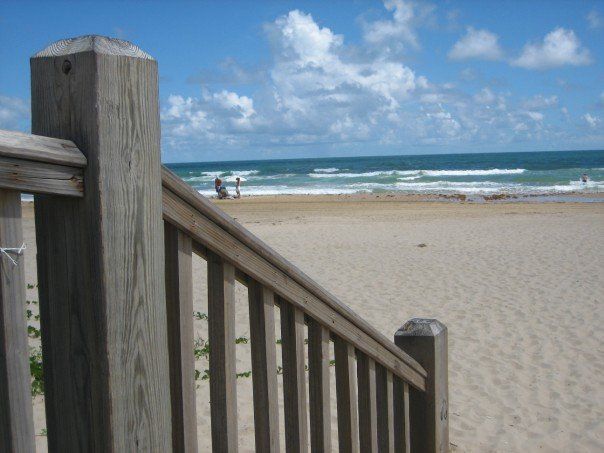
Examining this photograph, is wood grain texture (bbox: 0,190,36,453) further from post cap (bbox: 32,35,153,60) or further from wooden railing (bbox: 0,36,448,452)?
post cap (bbox: 32,35,153,60)

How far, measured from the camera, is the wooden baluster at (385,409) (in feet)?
8.35

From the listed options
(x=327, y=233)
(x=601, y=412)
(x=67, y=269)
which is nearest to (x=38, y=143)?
(x=67, y=269)

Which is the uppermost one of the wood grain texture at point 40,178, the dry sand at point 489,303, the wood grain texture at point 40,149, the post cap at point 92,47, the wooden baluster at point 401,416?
the post cap at point 92,47

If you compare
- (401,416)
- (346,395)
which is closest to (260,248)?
(346,395)

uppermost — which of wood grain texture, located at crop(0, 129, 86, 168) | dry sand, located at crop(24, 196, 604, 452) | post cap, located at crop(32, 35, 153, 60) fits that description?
post cap, located at crop(32, 35, 153, 60)

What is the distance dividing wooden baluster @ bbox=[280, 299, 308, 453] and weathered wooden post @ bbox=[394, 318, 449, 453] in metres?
0.85

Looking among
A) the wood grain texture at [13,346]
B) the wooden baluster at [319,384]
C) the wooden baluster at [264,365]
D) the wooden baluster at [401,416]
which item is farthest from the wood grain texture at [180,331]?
the wooden baluster at [401,416]

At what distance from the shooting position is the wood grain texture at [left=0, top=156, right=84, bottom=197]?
3.80ft

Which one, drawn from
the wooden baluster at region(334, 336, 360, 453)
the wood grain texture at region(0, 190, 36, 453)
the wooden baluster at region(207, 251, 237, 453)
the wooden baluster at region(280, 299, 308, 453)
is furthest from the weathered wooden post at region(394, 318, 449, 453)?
the wood grain texture at region(0, 190, 36, 453)

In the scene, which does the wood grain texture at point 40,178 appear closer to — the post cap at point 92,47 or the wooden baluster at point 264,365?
the post cap at point 92,47

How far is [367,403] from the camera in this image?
2.46 m

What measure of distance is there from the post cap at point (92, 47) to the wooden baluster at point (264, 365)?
781 mm

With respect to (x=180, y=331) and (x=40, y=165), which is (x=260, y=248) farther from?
(x=40, y=165)

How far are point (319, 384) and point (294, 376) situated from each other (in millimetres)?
183
